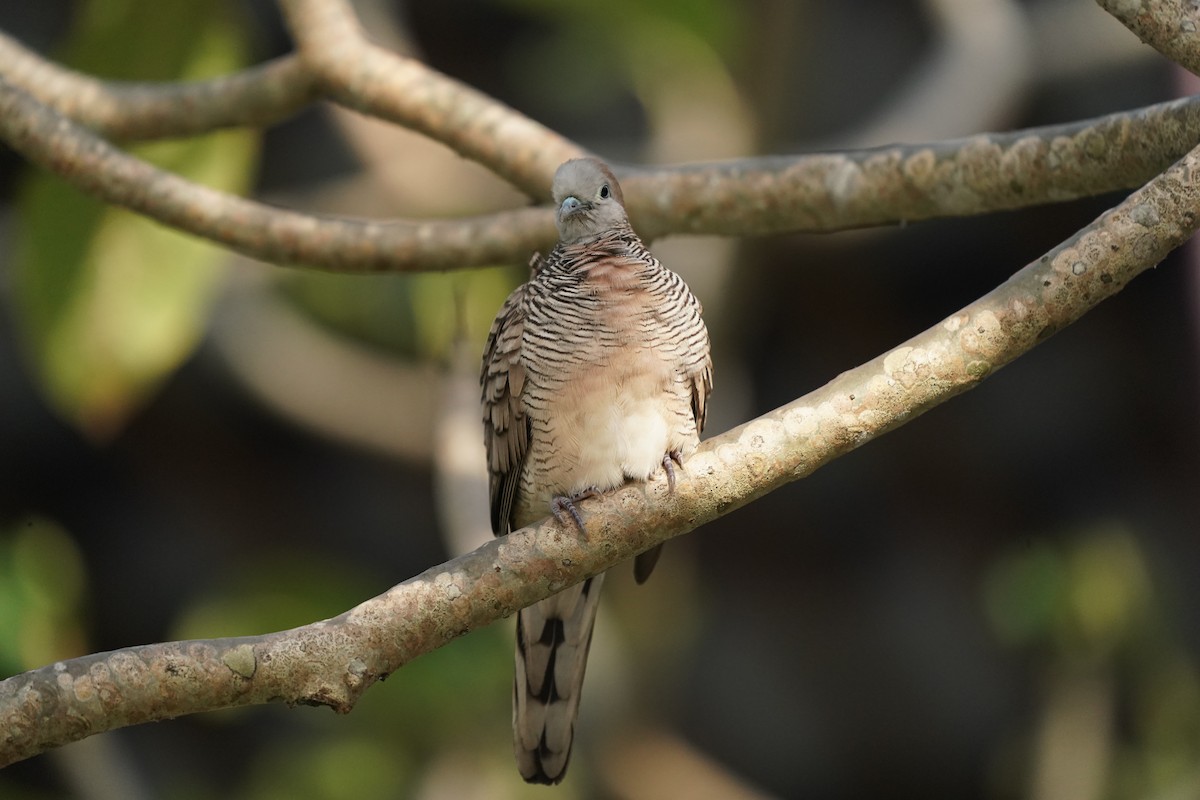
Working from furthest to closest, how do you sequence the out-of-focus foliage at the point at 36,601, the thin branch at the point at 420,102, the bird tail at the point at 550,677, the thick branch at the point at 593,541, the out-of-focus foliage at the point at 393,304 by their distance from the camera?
the out-of-focus foliage at the point at 393,304, the out-of-focus foliage at the point at 36,601, the thin branch at the point at 420,102, the bird tail at the point at 550,677, the thick branch at the point at 593,541

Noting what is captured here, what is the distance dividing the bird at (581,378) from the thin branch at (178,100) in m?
0.87

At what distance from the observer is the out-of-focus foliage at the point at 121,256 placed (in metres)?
3.56

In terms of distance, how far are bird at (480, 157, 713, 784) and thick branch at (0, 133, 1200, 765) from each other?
1.01ft

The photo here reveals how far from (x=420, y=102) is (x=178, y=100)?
0.67m

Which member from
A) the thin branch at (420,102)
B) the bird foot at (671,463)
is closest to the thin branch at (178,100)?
the thin branch at (420,102)

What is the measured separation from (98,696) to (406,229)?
1363mm

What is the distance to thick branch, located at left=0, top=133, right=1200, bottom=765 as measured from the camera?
1.98 m

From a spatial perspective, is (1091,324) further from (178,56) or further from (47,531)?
(47,531)

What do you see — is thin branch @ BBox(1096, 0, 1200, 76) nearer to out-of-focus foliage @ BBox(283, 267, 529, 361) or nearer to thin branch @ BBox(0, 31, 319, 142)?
thin branch @ BBox(0, 31, 319, 142)

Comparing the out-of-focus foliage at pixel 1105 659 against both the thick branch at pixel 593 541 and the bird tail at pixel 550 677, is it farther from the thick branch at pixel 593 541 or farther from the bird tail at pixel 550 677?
the thick branch at pixel 593 541

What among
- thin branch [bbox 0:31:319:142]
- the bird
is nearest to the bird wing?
the bird

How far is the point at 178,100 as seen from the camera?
3359mm

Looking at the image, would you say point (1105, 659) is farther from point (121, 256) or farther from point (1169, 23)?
point (121, 256)

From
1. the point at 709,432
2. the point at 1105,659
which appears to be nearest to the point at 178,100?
the point at 709,432
